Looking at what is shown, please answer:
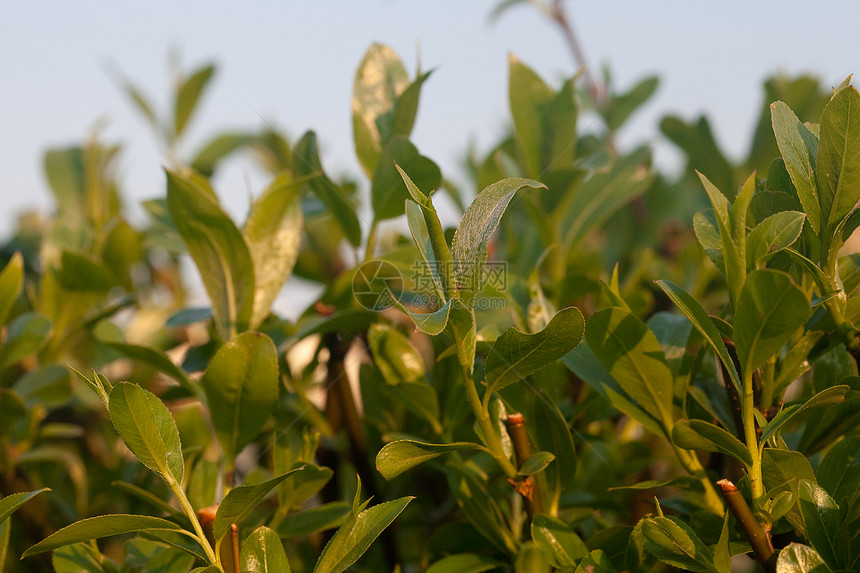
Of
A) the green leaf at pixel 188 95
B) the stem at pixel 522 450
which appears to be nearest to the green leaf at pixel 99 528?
the stem at pixel 522 450

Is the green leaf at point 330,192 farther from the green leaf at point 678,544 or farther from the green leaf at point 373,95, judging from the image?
the green leaf at point 678,544

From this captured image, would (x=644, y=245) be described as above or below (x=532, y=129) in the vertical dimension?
below

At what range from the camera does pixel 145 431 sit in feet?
1.52

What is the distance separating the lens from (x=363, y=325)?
0.70 m

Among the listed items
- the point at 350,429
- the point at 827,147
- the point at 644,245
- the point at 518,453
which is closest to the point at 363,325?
the point at 350,429

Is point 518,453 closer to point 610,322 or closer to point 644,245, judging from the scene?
point 610,322

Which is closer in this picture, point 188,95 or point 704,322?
point 704,322

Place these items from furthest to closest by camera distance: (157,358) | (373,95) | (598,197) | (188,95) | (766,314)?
(188,95), (598,197), (373,95), (157,358), (766,314)

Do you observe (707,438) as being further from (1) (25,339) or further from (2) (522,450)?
(1) (25,339)

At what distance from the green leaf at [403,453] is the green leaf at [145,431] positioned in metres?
0.14

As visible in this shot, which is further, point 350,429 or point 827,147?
point 350,429

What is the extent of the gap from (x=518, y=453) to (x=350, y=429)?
11.1 inches

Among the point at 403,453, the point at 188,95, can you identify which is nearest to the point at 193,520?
the point at 403,453

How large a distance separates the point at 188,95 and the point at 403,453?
83 cm
